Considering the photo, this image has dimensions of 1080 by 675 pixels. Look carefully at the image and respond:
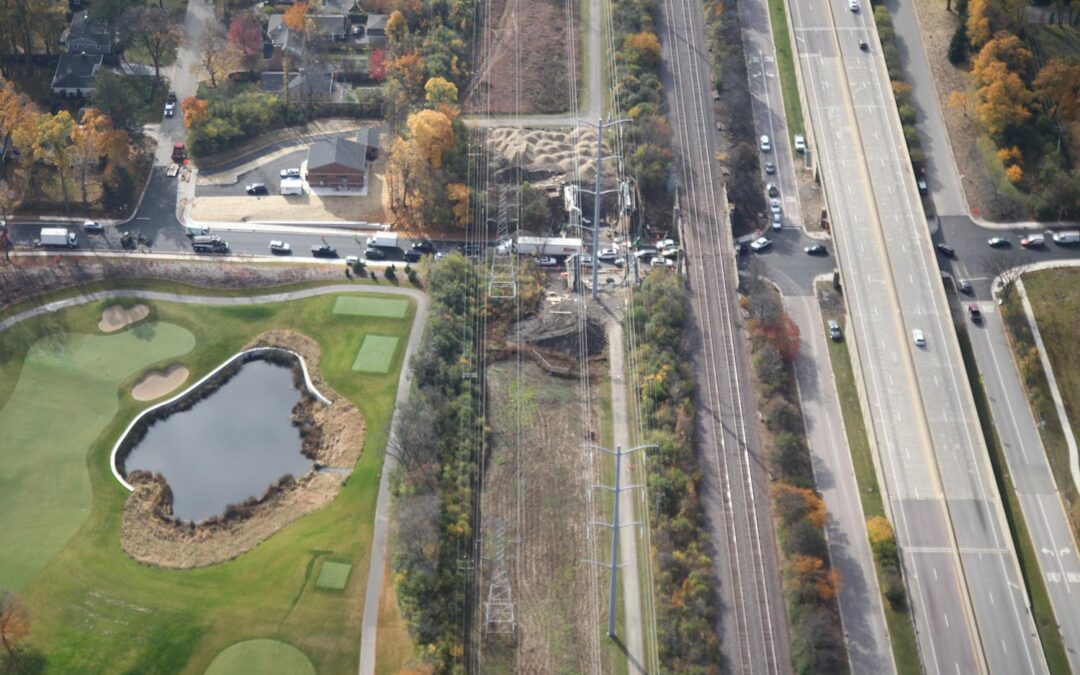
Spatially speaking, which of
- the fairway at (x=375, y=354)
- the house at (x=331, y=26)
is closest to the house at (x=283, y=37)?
the house at (x=331, y=26)

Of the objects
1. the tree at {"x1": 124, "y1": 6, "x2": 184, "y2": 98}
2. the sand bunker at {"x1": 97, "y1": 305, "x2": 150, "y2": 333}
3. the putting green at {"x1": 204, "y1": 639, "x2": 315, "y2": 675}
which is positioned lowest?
the putting green at {"x1": 204, "y1": 639, "x2": 315, "y2": 675}

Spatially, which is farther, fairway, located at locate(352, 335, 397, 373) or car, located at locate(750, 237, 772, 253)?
car, located at locate(750, 237, 772, 253)

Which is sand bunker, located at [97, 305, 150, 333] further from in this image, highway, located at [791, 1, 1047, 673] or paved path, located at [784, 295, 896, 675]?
highway, located at [791, 1, 1047, 673]

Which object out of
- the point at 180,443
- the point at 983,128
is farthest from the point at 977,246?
the point at 180,443

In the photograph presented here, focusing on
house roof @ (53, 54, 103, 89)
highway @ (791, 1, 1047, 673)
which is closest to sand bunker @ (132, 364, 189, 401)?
house roof @ (53, 54, 103, 89)

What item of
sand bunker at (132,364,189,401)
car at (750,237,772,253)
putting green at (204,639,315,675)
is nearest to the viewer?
putting green at (204,639,315,675)

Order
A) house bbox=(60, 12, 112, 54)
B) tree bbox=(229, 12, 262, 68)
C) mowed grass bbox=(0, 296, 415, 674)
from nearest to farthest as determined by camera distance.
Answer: mowed grass bbox=(0, 296, 415, 674)
tree bbox=(229, 12, 262, 68)
house bbox=(60, 12, 112, 54)

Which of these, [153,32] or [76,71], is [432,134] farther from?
[76,71]

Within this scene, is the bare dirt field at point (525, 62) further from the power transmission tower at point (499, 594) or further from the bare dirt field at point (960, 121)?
the power transmission tower at point (499, 594)
